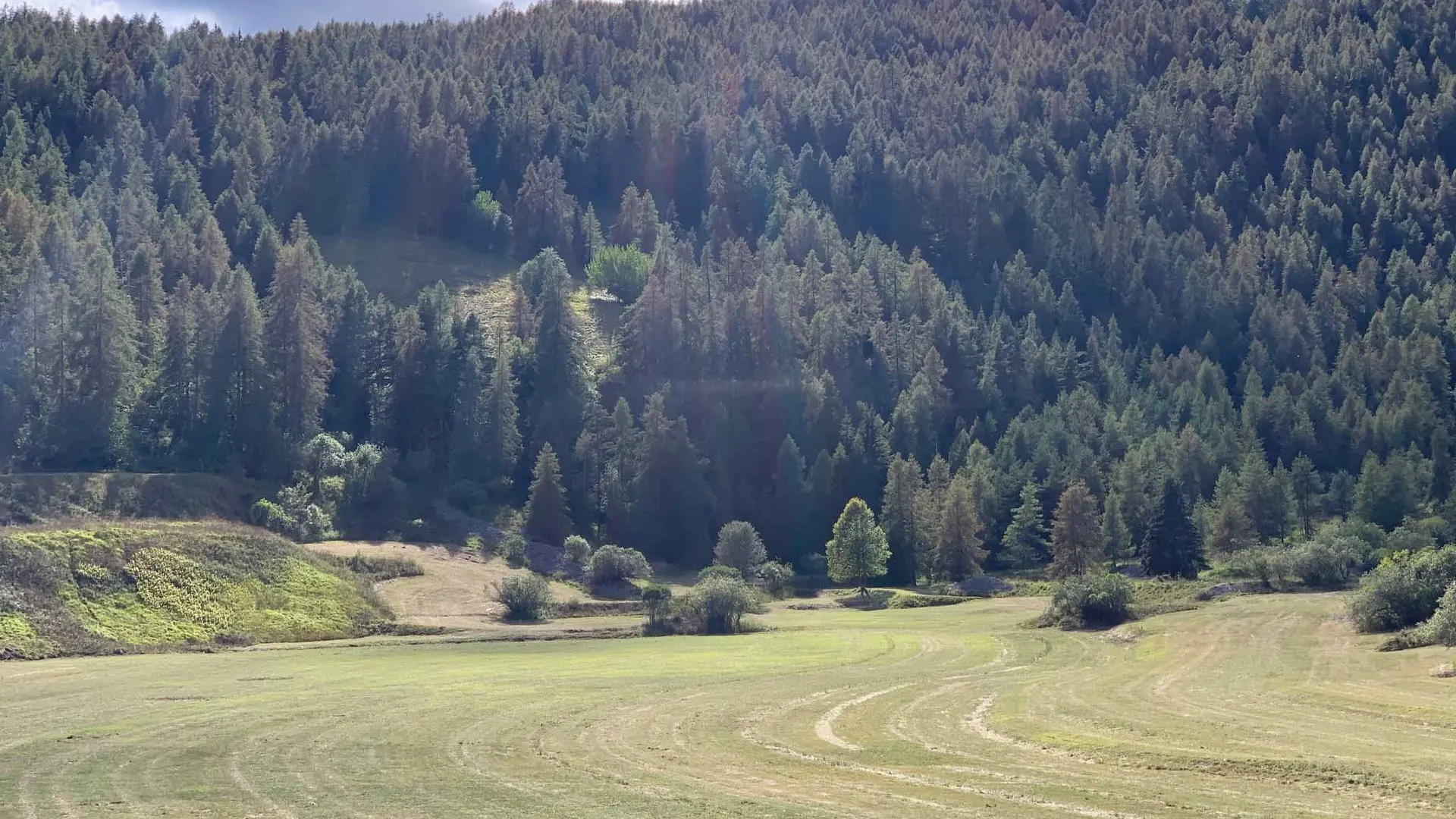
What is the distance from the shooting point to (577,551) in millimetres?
109938

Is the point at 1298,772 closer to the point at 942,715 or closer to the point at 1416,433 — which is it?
the point at 942,715

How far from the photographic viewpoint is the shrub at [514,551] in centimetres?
10875

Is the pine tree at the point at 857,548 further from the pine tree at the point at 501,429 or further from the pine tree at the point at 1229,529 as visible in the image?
the pine tree at the point at 501,429

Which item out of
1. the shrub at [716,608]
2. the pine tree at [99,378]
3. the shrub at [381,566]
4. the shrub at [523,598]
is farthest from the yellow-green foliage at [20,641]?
the pine tree at [99,378]

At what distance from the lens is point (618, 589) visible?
103m

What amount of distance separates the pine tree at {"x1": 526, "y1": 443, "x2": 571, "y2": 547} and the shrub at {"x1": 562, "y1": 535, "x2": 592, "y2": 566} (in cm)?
668

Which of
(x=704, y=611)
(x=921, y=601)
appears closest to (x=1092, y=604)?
(x=704, y=611)

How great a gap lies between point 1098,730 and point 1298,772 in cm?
792

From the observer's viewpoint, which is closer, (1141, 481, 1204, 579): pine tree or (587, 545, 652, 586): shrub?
(587, 545, 652, 586): shrub

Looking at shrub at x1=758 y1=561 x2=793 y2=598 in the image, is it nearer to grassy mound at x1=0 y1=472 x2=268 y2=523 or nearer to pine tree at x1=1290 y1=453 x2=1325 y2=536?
grassy mound at x1=0 y1=472 x2=268 y2=523

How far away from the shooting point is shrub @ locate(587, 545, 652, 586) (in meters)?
104

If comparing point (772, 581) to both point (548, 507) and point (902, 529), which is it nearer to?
point (902, 529)

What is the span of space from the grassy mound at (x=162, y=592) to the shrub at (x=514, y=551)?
19.4 meters

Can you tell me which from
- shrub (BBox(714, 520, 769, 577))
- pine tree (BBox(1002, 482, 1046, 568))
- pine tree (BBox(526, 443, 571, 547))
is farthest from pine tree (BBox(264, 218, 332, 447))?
pine tree (BBox(1002, 482, 1046, 568))
